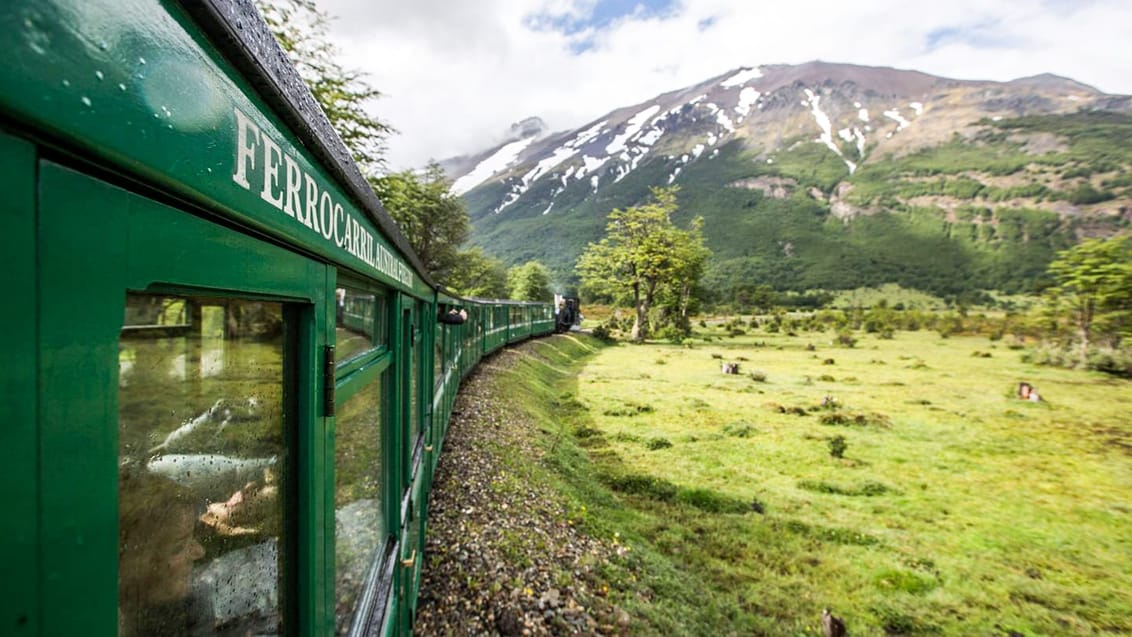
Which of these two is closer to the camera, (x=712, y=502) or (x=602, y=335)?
(x=712, y=502)

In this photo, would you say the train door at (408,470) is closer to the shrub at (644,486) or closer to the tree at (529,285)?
the shrub at (644,486)

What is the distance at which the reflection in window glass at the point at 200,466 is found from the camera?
2.32ft

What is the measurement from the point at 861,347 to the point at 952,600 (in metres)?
29.5

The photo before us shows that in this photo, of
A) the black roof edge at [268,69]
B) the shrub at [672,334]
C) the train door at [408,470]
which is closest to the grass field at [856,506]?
the train door at [408,470]

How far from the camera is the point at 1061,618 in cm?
529

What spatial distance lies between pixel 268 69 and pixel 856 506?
30.2ft

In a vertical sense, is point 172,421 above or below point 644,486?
above

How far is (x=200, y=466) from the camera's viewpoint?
2.88 ft

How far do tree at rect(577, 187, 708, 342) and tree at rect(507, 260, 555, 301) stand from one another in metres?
23.1

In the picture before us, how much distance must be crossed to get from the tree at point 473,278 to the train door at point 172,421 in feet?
113

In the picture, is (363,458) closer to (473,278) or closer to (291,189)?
(291,189)

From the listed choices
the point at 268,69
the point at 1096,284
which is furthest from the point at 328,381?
the point at 1096,284

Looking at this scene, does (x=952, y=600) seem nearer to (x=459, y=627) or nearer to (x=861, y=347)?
(x=459, y=627)

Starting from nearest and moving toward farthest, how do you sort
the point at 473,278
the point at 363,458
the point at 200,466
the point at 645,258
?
1. the point at 200,466
2. the point at 363,458
3. the point at 645,258
4. the point at 473,278
